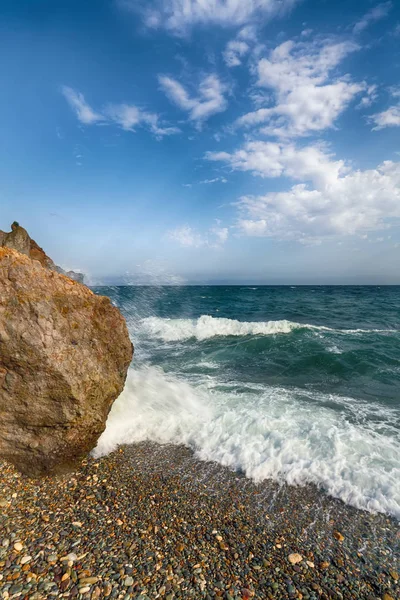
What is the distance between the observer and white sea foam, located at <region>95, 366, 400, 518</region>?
18.5 ft

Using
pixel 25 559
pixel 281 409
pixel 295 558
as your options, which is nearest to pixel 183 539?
Answer: pixel 295 558

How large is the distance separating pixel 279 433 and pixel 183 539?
3.67 meters

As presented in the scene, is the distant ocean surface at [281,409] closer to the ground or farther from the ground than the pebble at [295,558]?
closer to the ground

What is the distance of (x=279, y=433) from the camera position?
7.04m

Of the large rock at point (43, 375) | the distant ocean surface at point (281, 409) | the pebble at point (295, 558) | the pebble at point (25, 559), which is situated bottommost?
the distant ocean surface at point (281, 409)

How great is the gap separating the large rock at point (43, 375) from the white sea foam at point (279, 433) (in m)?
1.11

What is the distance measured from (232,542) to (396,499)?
3.19 metres

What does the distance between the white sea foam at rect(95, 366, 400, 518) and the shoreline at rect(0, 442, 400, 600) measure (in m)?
0.44

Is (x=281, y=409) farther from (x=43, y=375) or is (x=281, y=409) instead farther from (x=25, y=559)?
(x=25, y=559)

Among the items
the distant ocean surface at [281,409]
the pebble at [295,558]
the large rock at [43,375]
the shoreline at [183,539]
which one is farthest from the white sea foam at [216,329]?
the pebble at [295,558]

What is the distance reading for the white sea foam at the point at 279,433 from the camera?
565 cm

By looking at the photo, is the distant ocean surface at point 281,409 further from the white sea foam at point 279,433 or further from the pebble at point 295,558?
the pebble at point 295,558

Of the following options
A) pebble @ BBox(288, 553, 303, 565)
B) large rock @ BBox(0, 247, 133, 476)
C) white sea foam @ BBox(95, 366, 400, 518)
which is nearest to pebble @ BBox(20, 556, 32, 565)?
large rock @ BBox(0, 247, 133, 476)

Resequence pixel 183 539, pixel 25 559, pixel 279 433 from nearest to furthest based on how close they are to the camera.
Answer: pixel 25 559
pixel 183 539
pixel 279 433
